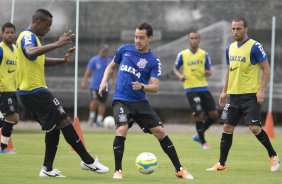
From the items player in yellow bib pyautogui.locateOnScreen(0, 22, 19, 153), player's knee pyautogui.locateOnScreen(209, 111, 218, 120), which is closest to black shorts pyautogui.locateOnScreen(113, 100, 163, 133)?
player in yellow bib pyautogui.locateOnScreen(0, 22, 19, 153)

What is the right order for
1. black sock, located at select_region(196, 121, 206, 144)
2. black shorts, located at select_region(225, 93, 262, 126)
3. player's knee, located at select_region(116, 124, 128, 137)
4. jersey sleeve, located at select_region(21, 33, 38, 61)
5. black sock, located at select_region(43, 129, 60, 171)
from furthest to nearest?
black sock, located at select_region(196, 121, 206, 144) → black shorts, located at select_region(225, 93, 262, 126) → black sock, located at select_region(43, 129, 60, 171) → player's knee, located at select_region(116, 124, 128, 137) → jersey sleeve, located at select_region(21, 33, 38, 61)

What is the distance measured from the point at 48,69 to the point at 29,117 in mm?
1747

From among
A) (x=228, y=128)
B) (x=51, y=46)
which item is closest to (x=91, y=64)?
(x=228, y=128)

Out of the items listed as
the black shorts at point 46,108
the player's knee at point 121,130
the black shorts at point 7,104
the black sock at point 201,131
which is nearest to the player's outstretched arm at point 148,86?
the player's knee at point 121,130

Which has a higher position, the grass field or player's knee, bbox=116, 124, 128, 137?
player's knee, bbox=116, 124, 128, 137

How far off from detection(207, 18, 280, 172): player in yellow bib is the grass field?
16.9 inches

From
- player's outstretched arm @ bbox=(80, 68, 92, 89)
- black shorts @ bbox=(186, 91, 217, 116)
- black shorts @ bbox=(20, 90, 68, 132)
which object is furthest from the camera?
player's outstretched arm @ bbox=(80, 68, 92, 89)

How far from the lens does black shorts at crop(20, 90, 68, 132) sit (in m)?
11.0

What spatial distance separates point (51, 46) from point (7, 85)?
5501mm

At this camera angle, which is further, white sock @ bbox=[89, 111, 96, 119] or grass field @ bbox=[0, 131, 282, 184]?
white sock @ bbox=[89, 111, 96, 119]

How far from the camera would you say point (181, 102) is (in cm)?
2439

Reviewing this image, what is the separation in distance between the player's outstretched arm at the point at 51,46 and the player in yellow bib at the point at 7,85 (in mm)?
4725

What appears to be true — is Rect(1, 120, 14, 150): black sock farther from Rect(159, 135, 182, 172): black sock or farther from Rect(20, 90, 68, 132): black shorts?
Rect(159, 135, 182, 172): black sock

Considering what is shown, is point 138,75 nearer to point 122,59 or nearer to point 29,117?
point 122,59
